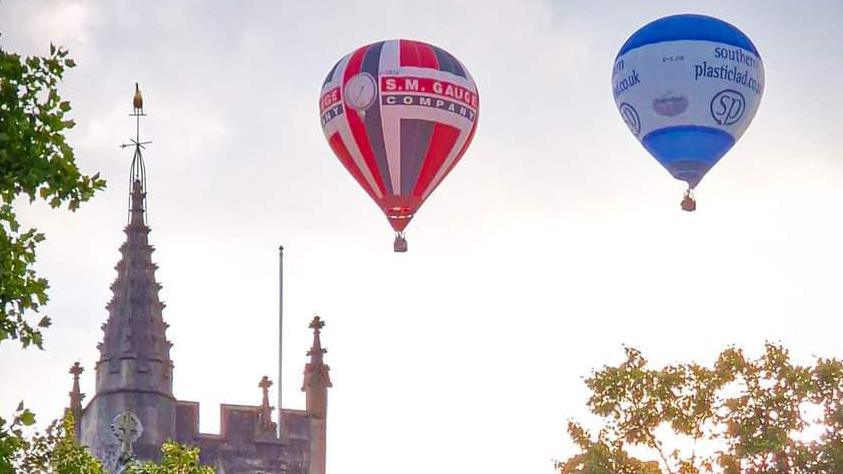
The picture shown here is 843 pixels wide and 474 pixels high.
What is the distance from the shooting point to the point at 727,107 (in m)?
79.6

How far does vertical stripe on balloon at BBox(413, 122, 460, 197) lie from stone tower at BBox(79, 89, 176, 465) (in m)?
8.89

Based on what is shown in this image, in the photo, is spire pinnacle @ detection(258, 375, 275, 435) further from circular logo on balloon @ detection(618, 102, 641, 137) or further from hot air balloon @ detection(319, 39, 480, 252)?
circular logo on balloon @ detection(618, 102, 641, 137)

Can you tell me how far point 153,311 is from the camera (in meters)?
81.7

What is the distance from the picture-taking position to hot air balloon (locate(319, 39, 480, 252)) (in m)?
80.4

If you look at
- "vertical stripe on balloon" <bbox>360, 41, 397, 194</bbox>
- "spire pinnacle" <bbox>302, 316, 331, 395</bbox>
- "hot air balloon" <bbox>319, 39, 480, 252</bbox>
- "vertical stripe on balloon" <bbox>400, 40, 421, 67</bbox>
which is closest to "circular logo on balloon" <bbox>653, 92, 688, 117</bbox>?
"hot air balloon" <bbox>319, 39, 480, 252</bbox>

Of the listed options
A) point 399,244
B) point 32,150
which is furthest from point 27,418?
point 399,244

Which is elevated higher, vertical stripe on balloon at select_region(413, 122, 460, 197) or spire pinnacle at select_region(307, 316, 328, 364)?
vertical stripe on balloon at select_region(413, 122, 460, 197)

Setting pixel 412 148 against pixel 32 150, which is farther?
pixel 412 148

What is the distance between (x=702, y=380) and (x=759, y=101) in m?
10.8

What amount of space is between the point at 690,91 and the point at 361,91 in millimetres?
10027

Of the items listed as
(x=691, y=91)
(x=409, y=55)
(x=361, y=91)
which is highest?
(x=409, y=55)

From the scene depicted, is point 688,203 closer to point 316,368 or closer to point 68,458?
point 316,368

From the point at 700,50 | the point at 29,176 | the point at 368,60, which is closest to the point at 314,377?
the point at 368,60

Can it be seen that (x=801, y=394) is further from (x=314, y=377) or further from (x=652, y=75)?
(x=314, y=377)
